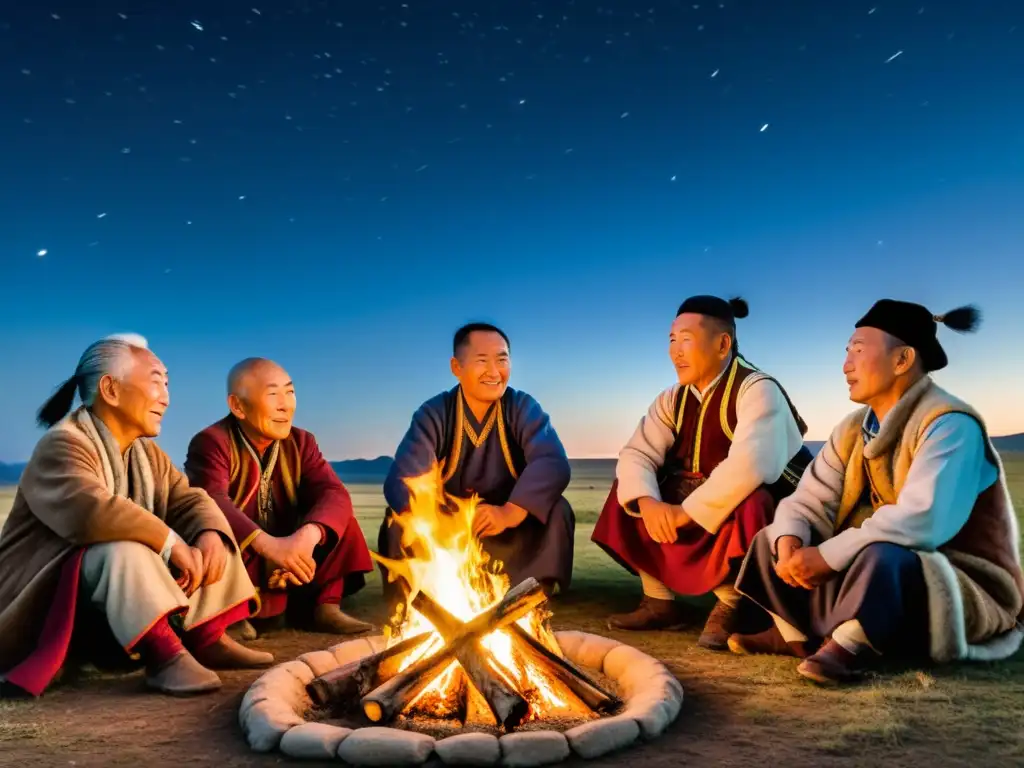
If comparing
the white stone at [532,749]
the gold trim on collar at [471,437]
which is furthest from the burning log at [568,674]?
the gold trim on collar at [471,437]

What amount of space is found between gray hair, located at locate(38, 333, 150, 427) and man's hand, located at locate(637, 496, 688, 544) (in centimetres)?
290

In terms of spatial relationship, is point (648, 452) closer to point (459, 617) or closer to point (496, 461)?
point (496, 461)

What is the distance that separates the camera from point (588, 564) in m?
8.30

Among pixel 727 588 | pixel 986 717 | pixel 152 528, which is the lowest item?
pixel 986 717

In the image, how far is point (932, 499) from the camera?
4.04 metres

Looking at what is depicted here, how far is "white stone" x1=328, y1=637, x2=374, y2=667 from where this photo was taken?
4.13 meters

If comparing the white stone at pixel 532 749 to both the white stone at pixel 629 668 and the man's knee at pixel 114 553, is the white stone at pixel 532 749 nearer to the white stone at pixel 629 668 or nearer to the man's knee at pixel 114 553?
the white stone at pixel 629 668

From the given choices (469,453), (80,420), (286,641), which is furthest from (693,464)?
(80,420)

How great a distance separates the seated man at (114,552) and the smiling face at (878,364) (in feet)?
10.6

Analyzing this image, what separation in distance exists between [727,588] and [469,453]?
72.1 inches

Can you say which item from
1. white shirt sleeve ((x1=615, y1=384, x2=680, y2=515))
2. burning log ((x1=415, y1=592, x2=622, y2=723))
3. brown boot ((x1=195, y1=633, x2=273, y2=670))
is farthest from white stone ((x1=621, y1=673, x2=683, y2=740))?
brown boot ((x1=195, y1=633, x2=273, y2=670))

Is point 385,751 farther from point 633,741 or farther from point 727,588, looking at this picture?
point 727,588

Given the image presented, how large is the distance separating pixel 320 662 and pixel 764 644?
2.24 metres

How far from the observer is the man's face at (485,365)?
5711 millimetres
